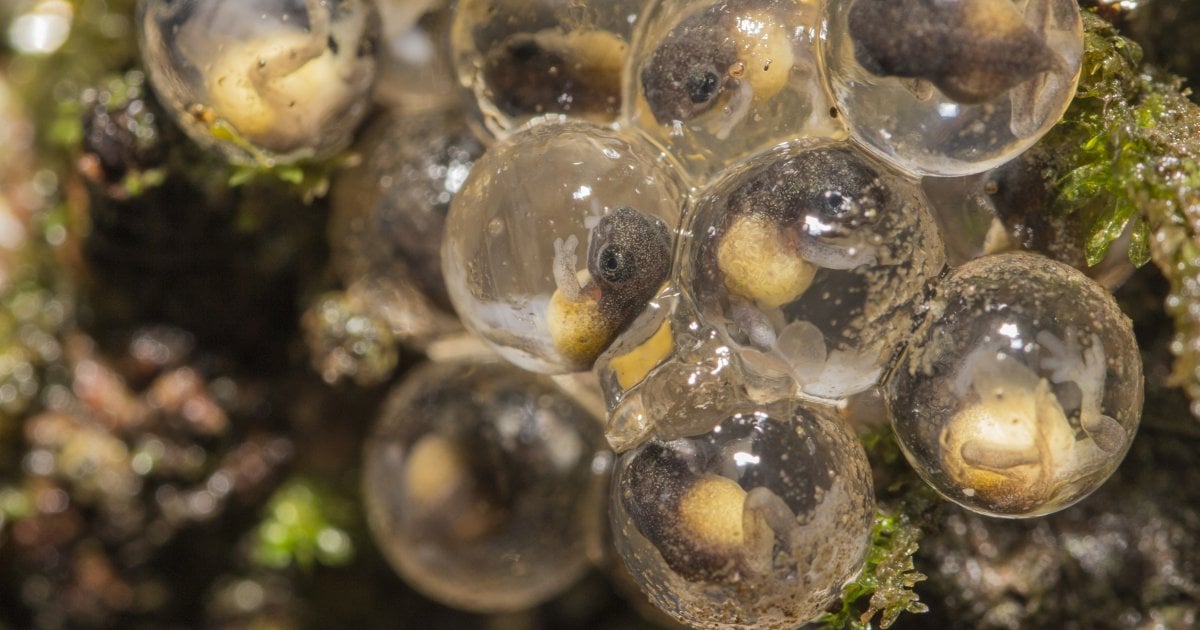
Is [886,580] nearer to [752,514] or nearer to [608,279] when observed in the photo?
[752,514]

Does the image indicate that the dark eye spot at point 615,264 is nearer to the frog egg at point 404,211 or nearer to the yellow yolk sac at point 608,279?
the yellow yolk sac at point 608,279

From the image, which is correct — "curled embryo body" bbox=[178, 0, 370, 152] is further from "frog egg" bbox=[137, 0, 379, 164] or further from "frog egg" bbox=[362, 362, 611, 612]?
"frog egg" bbox=[362, 362, 611, 612]

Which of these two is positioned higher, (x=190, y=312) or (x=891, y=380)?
(x=891, y=380)

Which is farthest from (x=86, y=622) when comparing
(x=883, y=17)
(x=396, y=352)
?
(x=883, y=17)

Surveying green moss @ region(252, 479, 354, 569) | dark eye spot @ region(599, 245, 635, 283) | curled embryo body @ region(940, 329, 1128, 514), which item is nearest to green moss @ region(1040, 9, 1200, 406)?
curled embryo body @ region(940, 329, 1128, 514)

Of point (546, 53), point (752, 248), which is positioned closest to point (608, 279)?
point (752, 248)

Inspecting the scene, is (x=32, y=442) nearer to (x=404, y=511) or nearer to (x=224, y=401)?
(x=224, y=401)
